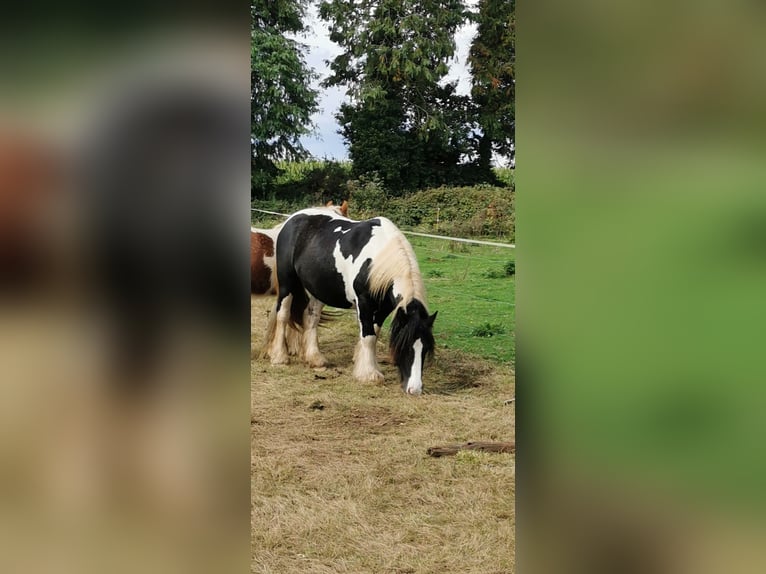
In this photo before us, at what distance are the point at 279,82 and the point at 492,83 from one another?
109cm

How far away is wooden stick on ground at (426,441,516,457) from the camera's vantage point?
A: 333 cm

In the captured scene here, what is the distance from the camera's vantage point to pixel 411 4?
339 cm

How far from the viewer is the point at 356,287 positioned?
379 cm

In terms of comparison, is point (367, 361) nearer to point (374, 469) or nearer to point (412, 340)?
point (412, 340)

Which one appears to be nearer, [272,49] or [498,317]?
[272,49]

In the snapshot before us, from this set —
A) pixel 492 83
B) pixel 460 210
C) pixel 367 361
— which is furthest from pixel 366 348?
pixel 492 83

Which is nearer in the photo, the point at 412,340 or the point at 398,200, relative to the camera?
the point at 412,340

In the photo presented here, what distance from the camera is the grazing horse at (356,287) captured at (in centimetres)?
357
